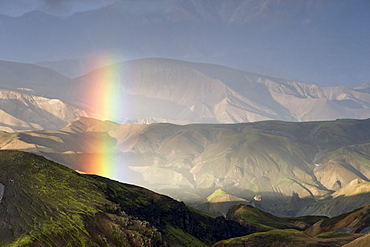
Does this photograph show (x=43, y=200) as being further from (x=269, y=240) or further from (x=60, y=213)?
(x=269, y=240)

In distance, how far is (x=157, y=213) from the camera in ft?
570

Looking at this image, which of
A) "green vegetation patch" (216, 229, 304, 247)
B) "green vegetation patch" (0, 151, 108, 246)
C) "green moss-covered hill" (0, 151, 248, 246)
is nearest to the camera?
"green vegetation patch" (0, 151, 108, 246)

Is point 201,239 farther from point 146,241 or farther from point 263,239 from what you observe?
point 146,241

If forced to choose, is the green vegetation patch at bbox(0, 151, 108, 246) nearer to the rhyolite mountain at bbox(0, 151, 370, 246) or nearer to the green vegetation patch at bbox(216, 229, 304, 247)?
the rhyolite mountain at bbox(0, 151, 370, 246)

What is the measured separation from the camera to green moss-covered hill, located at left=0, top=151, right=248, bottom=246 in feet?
316

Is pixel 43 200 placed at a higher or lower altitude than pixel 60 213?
higher

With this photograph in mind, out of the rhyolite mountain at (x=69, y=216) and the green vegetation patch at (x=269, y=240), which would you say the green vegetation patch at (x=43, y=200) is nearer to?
the rhyolite mountain at (x=69, y=216)

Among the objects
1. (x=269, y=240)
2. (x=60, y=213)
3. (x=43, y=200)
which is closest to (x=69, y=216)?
(x=60, y=213)

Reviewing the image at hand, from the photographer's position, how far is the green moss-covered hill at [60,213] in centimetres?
9619

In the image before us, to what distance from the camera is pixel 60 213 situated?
110 meters

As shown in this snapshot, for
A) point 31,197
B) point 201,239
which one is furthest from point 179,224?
point 31,197

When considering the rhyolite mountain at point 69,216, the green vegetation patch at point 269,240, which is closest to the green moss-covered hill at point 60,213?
the rhyolite mountain at point 69,216

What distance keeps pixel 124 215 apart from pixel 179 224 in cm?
5735

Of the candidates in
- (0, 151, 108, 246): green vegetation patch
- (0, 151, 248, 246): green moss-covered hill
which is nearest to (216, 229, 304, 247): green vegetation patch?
(0, 151, 248, 246): green moss-covered hill
